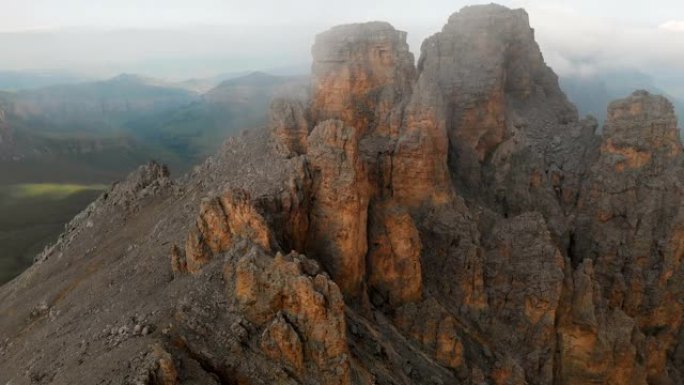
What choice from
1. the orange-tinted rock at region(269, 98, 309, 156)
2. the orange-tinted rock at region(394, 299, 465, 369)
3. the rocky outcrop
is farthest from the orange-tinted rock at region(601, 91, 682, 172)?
the orange-tinted rock at region(269, 98, 309, 156)

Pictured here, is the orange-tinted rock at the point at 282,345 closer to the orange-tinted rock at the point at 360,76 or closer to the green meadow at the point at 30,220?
the orange-tinted rock at the point at 360,76

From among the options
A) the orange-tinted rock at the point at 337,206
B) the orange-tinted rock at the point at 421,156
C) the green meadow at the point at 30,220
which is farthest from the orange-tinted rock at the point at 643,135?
the green meadow at the point at 30,220

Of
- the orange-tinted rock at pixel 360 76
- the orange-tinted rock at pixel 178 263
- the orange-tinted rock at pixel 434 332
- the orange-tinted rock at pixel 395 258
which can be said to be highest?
the orange-tinted rock at pixel 360 76

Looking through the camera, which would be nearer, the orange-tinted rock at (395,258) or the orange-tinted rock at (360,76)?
the orange-tinted rock at (395,258)

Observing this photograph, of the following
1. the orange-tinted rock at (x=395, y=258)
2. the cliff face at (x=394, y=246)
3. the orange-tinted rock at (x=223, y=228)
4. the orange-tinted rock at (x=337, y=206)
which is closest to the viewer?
the cliff face at (x=394, y=246)

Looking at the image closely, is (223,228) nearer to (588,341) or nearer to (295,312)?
(295,312)

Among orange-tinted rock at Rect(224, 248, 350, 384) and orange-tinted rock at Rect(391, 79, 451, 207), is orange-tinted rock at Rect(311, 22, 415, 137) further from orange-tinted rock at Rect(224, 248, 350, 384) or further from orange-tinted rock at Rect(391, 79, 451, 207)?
orange-tinted rock at Rect(224, 248, 350, 384)

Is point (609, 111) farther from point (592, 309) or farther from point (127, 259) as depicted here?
point (127, 259)

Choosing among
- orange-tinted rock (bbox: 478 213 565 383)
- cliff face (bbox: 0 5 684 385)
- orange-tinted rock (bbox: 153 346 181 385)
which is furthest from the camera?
orange-tinted rock (bbox: 478 213 565 383)
